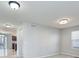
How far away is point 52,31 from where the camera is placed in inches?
280

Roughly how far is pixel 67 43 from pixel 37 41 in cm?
258

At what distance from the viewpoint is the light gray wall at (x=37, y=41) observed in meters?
5.34

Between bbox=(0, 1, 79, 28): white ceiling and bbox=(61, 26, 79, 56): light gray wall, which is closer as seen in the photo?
bbox=(0, 1, 79, 28): white ceiling

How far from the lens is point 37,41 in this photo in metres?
5.93

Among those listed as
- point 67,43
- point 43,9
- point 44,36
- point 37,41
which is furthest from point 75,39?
point 43,9

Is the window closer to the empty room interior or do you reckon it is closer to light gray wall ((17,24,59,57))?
the empty room interior

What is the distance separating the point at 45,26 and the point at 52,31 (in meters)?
0.85

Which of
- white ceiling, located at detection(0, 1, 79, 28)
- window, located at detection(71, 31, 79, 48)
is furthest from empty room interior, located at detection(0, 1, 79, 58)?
white ceiling, located at detection(0, 1, 79, 28)

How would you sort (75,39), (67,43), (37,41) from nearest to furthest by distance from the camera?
(37,41) → (75,39) → (67,43)

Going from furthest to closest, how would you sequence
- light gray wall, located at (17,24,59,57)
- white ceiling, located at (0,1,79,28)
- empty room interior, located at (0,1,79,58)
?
light gray wall, located at (17,24,59,57), empty room interior, located at (0,1,79,58), white ceiling, located at (0,1,79,28)

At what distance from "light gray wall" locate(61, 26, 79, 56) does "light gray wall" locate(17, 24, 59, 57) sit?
50cm

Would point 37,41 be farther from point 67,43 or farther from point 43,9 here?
point 43,9

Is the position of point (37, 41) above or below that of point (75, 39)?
below

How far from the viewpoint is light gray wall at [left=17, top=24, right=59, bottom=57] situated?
210 inches
